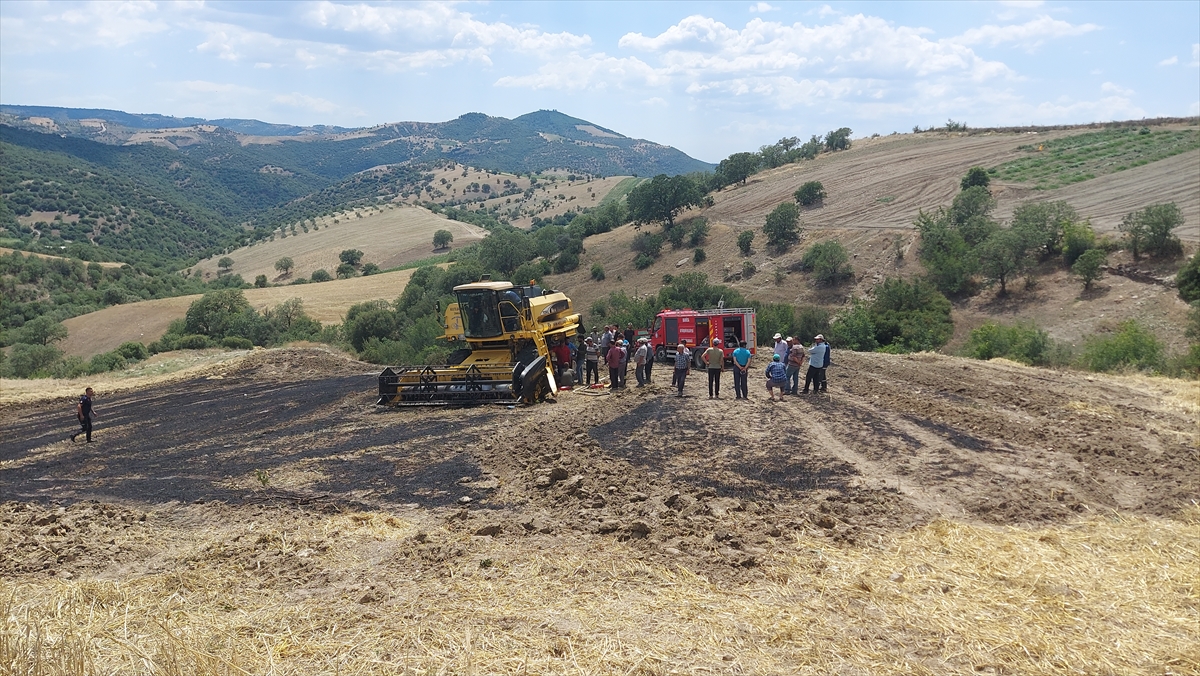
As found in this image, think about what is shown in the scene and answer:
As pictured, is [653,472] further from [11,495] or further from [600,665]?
[11,495]

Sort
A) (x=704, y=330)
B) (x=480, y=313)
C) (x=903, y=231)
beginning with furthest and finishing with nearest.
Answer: (x=903, y=231), (x=704, y=330), (x=480, y=313)

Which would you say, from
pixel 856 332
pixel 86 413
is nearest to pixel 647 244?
pixel 856 332

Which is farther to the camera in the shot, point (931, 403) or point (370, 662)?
point (931, 403)

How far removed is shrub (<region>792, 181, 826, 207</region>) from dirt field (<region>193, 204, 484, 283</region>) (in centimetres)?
4897

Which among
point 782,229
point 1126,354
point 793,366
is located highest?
point 782,229

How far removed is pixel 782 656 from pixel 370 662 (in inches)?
115

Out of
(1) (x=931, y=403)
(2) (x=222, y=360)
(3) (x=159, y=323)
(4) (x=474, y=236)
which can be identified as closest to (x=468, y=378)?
(1) (x=931, y=403)

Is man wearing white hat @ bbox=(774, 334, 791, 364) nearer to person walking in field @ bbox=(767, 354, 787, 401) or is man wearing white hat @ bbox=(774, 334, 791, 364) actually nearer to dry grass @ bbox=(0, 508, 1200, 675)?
person walking in field @ bbox=(767, 354, 787, 401)

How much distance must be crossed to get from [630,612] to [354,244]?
104966 mm

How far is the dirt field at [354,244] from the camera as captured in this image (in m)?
94.8

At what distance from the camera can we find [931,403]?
54.4 feet

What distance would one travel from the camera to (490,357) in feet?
65.3

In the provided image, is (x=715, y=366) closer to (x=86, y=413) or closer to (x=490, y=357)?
(x=490, y=357)

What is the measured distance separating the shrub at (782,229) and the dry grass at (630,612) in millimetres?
45632
